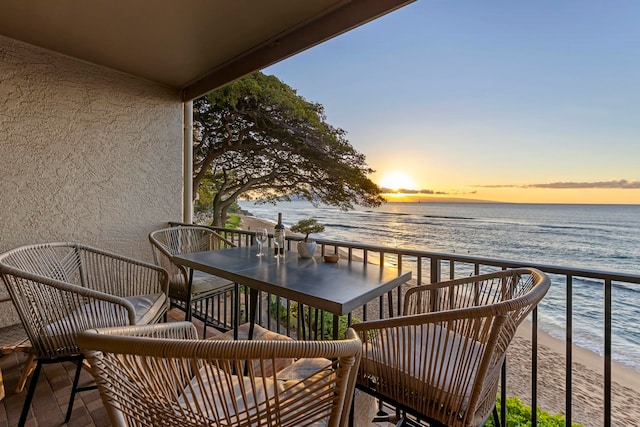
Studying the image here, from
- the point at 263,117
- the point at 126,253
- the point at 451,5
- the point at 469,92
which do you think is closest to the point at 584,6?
the point at 469,92

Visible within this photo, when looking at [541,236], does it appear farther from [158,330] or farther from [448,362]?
[158,330]

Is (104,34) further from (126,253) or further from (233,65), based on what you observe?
(126,253)

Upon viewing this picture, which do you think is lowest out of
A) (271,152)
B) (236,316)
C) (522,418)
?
(522,418)

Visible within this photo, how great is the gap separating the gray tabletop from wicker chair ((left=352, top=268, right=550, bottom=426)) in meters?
0.20

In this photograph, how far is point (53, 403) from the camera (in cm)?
183

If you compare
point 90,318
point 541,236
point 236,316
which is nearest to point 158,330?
point 90,318

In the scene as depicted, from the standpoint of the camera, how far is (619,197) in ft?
51.6

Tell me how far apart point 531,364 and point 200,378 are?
2.27 meters

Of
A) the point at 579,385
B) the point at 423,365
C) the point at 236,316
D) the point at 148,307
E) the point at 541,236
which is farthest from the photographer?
the point at 541,236

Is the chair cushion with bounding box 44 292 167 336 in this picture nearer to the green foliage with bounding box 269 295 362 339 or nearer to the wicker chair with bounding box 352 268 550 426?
the green foliage with bounding box 269 295 362 339

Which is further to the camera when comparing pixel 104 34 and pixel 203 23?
pixel 104 34

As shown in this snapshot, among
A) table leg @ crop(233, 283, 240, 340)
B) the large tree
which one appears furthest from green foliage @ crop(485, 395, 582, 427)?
the large tree

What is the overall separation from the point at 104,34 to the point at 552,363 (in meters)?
8.94

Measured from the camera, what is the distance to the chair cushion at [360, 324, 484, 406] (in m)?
1.04
